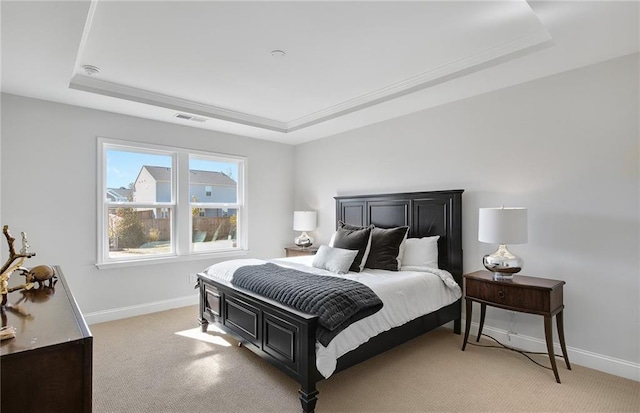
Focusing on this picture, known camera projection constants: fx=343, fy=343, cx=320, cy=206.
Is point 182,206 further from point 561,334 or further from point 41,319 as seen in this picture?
point 561,334

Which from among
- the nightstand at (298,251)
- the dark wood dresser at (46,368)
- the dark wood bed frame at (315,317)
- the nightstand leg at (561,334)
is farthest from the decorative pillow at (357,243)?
the dark wood dresser at (46,368)

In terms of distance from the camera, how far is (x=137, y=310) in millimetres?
4141

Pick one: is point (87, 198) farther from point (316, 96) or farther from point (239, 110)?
point (316, 96)

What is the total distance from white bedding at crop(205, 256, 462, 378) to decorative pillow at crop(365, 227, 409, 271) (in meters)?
0.09

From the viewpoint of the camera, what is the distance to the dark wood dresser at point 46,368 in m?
1.04

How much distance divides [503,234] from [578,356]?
1.20 meters

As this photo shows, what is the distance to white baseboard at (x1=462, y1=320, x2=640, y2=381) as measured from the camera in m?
2.62

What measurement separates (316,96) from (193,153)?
195 cm

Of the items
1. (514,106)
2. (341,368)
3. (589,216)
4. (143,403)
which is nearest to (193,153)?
(143,403)

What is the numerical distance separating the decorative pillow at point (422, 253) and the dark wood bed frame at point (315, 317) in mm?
130

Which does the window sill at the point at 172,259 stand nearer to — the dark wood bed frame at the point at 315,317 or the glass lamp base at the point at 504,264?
the dark wood bed frame at the point at 315,317

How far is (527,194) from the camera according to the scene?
3.17m

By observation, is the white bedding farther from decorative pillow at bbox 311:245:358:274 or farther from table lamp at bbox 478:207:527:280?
table lamp at bbox 478:207:527:280

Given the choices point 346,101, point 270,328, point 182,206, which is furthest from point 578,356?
point 182,206
